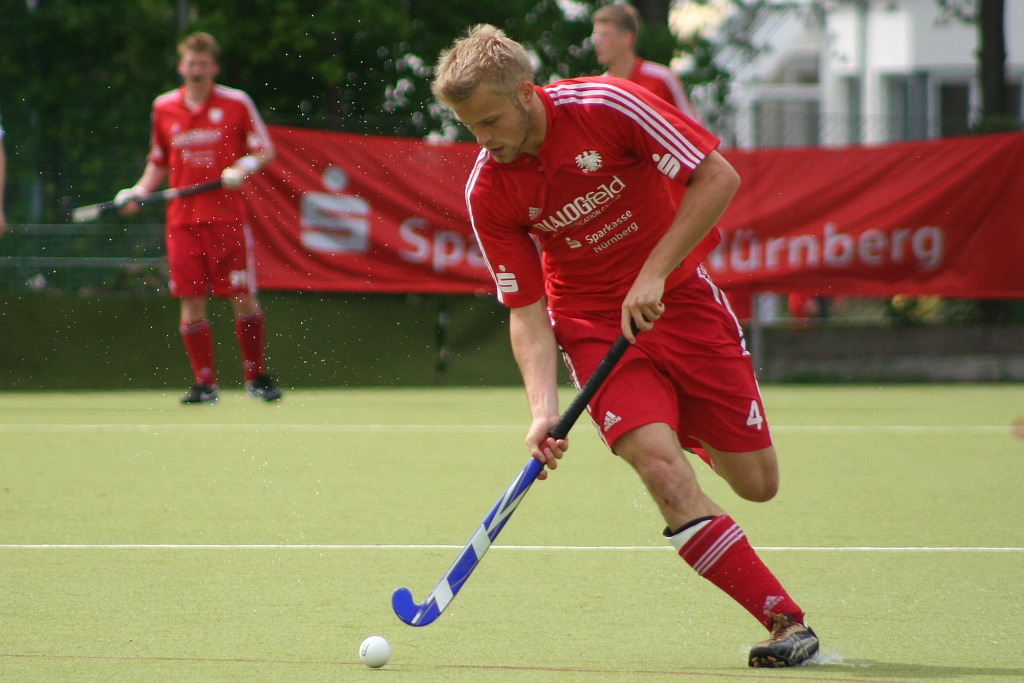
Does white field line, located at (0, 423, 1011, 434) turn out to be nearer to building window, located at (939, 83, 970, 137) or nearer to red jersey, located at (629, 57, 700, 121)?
red jersey, located at (629, 57, 700, 121)

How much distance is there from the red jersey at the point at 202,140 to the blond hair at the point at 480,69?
4752mm

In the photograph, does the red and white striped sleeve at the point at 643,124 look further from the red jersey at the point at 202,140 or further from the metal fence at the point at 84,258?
the metal fence at the point at 84,258

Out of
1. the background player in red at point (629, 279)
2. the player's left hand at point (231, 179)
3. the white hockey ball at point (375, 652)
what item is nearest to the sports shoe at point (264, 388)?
the player's left hand at point (231, 179)

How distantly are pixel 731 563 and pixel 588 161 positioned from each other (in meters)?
0.94

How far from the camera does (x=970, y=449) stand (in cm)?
627

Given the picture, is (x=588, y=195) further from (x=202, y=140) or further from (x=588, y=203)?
(x=202, y=140)

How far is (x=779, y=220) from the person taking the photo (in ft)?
31.1

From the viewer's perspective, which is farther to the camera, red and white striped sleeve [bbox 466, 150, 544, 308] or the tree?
the tree

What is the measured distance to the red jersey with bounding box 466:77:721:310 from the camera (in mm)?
3006

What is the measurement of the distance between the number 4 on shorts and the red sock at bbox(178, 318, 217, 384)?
15.7ft

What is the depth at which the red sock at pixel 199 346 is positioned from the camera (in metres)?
7.41

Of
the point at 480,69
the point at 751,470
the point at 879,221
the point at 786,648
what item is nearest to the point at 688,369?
the point at 751,470

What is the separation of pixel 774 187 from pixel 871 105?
14.5 metres

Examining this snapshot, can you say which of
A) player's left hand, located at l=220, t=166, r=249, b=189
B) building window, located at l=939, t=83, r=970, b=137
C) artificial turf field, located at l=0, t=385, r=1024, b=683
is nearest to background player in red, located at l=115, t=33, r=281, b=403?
player's left hand, located at l=220, t=166, r=249, b=189
